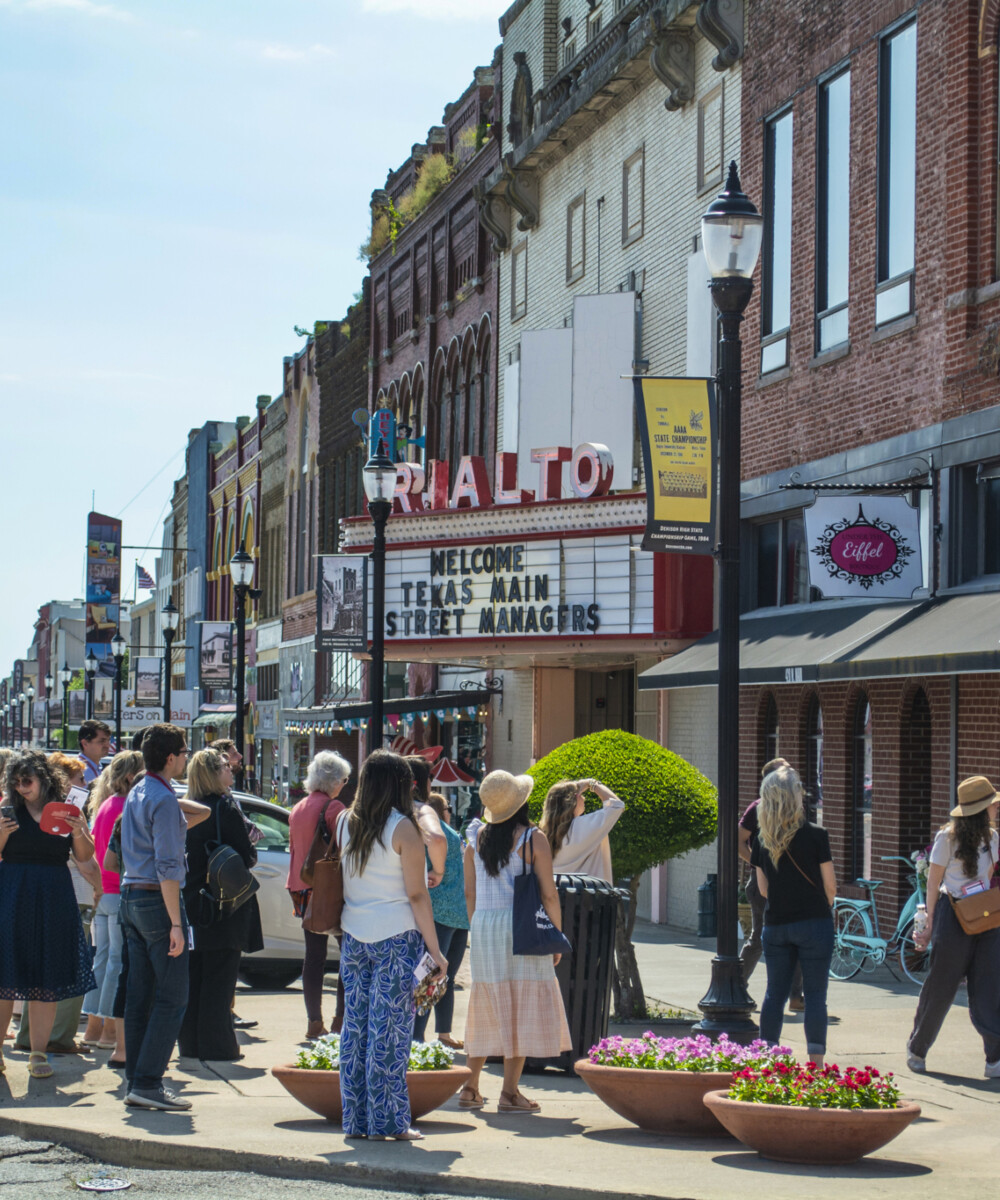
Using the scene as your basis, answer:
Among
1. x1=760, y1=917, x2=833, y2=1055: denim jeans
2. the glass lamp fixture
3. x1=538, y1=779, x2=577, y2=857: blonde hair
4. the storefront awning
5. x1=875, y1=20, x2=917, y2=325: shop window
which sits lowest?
x1=760, y1=917, x2=833, y2=1055: denim jeans

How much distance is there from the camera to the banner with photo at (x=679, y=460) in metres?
13.6

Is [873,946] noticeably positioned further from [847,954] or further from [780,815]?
[780,815]

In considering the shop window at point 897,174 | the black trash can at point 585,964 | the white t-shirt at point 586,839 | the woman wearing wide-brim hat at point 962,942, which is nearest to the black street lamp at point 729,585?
the black trash can at point 585,964

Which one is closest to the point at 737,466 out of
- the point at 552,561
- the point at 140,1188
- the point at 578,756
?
the point at 578,756

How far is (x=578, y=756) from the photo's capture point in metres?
13.9

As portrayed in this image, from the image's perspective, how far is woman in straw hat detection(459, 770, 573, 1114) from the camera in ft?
30.8

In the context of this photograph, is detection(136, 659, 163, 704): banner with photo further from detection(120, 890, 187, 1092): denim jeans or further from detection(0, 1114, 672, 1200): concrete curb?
detection(0, 1114, 672, 1200): concrete curb

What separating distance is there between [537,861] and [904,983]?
711 cm

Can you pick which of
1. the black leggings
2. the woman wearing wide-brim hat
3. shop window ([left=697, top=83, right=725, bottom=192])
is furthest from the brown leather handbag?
shop window ([left=697, top=83, right=725, bottom=192])

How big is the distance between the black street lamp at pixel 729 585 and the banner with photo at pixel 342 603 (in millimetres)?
17456

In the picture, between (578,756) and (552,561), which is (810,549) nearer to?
(578,756)

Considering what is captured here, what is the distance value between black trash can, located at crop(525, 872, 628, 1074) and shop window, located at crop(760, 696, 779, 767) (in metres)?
9.51

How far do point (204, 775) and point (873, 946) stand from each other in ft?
24.2

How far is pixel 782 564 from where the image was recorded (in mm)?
20141
